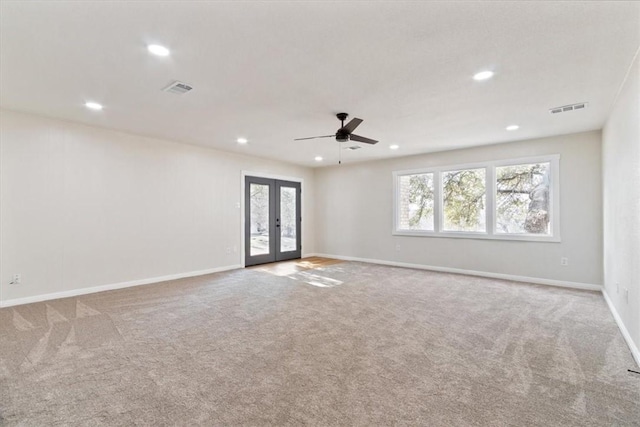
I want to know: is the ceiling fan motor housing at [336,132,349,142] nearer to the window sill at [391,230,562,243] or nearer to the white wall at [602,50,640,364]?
the white wall at [602,50,640,364]

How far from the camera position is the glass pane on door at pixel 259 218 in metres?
7.41

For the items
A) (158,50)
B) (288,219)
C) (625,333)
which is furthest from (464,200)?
(158,50)

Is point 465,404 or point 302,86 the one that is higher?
point 302,86

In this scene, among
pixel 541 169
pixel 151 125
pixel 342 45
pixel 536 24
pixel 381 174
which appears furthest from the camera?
pixel 381 174

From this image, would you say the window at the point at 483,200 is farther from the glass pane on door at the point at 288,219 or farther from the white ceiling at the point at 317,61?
the glass pane on door at the point at 288,219

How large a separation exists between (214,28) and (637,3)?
2.87 meters

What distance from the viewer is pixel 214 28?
2320 mm

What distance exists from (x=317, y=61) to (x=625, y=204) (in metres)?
3.45

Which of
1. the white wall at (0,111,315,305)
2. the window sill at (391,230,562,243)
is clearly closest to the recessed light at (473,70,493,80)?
the window sill at (391,230,562,243)

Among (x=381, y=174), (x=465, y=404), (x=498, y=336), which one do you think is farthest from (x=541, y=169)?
(x=465, y=404)

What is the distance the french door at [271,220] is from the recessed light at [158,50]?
4609mm

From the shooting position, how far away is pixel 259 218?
7562 mm

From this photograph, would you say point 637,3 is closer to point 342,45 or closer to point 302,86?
point 342,45

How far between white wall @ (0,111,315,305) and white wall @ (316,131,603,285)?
2867 millimetres
